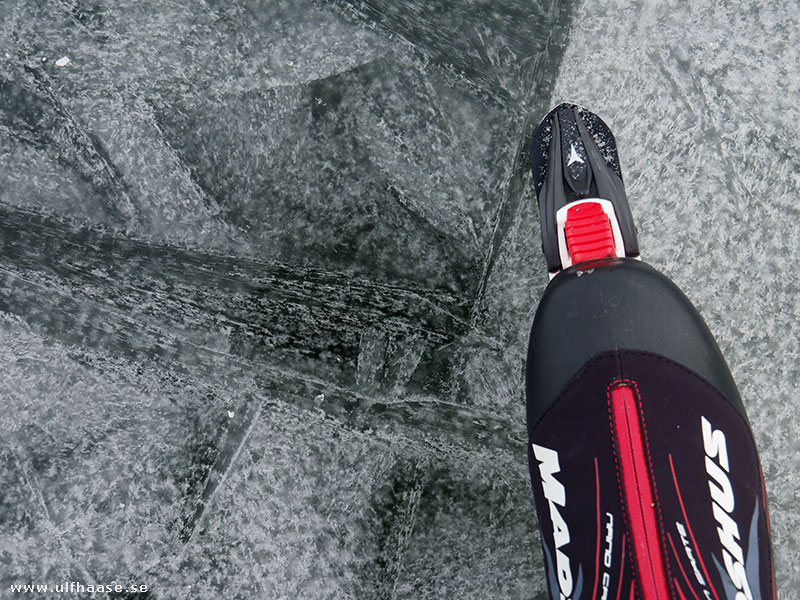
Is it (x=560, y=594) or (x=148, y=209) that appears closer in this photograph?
(x=560, y=594)

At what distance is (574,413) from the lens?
1025 mm

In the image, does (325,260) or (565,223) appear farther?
(325,260)

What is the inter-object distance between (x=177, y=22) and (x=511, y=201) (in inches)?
33.4

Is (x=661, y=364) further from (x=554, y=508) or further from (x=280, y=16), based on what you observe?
(x=280, y=16)

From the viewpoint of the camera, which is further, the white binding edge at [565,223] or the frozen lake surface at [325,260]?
the frozen lake surface at [325,260]

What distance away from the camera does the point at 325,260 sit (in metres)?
1.28

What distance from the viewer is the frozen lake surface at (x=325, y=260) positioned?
4.15 ft

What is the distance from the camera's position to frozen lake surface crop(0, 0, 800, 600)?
4.15ft

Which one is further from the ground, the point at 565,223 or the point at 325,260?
the point at 565,223

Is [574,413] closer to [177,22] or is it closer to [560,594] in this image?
[560,594]

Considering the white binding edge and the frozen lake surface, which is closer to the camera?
the white binding edge

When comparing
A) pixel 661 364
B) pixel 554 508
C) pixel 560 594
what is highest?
pixel 661 364

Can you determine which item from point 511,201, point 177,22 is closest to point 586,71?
point 511,201

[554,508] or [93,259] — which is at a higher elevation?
[93,259]
